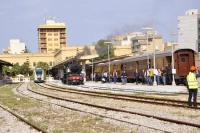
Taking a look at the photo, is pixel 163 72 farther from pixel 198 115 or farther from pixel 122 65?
pixel 198 115

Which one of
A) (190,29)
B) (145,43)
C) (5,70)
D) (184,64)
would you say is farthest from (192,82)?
(145,43)

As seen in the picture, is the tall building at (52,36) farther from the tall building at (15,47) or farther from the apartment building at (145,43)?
the apartment building at (145,43)

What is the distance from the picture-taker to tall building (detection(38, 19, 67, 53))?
161750 mm

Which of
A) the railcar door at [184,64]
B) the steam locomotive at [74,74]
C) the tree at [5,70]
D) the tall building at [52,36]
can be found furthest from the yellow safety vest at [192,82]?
the tall building at [52,36]

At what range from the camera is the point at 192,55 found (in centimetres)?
3322

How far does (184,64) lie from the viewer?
33.0 meters

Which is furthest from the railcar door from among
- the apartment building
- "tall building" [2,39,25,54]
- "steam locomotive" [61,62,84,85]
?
"tall building" [2,39,25,54]

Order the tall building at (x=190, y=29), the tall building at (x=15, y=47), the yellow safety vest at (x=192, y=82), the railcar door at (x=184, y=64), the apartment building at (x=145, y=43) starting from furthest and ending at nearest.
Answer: the tall building at (x=15, y=47), the apartment building at (x=145, y=43), the tall building at (x=190, y=29), the railcar door at (x=184, y=64), the yellow safety vest at (x=192, y=82)

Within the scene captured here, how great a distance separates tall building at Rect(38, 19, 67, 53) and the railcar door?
131 metres

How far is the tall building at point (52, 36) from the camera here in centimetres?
16175

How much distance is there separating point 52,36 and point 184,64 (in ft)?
440

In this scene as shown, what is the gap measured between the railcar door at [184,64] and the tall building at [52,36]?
131146mm

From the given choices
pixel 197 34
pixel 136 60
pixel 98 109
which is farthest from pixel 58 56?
pixel 98 109

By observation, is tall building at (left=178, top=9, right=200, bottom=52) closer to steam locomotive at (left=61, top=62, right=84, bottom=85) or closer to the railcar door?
steam locomotive at (left=61, top=62, right=84, bottom=85)
